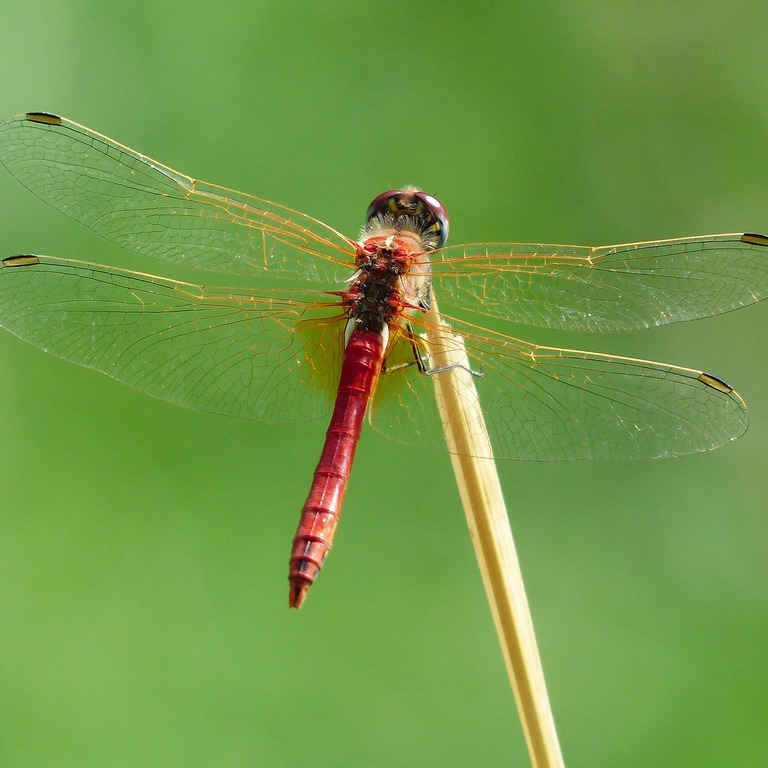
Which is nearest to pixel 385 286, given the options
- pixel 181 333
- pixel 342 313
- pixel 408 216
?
pixel 342 313

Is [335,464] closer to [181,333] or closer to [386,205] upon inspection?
[181,333]

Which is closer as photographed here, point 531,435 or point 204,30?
point 531,435

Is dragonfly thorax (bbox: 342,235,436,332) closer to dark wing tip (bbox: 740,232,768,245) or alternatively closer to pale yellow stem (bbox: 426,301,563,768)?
pale yellow stem (bbox: 426,301,563,768)

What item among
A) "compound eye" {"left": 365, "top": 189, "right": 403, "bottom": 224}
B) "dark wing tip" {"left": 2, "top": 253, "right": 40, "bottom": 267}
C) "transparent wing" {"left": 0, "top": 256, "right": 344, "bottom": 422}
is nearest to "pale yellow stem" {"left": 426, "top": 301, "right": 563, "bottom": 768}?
"transparent wing" {"left": 0, "top": 256, "right": 344, "bottom": 422}

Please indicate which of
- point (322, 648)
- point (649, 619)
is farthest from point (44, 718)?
point (649, 619)

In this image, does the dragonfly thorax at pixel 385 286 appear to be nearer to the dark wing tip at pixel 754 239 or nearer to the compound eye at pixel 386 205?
the compound eye at pixel 386 205

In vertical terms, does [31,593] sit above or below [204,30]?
below

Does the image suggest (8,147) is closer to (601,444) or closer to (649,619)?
(601,444)
